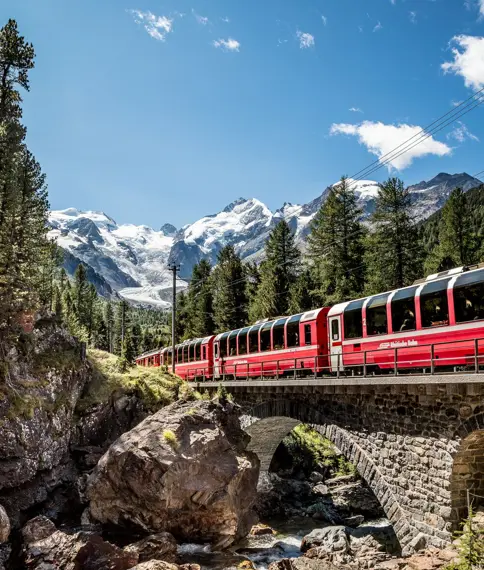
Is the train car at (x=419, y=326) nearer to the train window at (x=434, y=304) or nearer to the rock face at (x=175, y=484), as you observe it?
the train window at (x=434, y=304)

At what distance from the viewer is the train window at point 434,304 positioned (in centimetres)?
1710

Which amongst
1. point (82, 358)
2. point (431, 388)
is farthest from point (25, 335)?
point (431, 388)

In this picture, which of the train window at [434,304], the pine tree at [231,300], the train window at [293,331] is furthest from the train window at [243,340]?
the pine tree at [231,300]

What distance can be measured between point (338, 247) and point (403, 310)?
88.2 ft

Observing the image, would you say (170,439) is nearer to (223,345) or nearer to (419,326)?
(419,326)

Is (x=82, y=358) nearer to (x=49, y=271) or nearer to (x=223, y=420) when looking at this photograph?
(x=223, y=420)

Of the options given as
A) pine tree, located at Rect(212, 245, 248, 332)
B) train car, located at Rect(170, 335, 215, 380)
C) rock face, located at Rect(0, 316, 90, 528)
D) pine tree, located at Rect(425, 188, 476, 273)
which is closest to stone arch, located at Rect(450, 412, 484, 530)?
rock face, located at Rect(0, 316, 90, 528)

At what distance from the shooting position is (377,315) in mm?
20547

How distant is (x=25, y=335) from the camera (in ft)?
79.0

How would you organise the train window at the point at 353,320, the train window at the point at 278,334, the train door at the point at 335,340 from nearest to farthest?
the train window at the point at 353,320 → the train door at the point at 335,340 → the train window at the point at 278,334

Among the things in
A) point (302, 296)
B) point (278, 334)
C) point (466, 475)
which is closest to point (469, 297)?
point (466, 475)

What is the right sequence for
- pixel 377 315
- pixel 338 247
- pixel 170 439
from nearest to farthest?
1. pixel 170 439
2. pixel 377 315
3. pixel 338 247

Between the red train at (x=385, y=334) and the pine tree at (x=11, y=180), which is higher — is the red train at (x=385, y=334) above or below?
below

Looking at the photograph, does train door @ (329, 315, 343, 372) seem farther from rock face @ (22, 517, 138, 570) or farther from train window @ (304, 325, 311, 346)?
rock face @ (22, 517, 138, 570)
